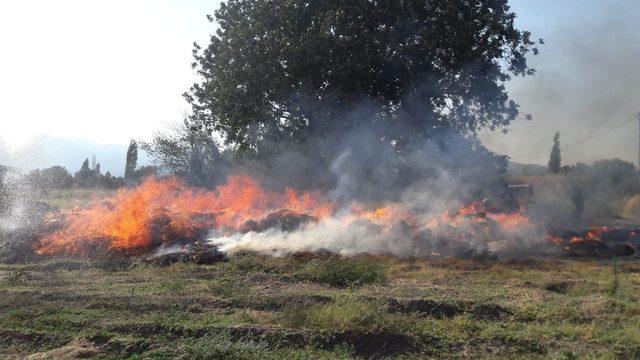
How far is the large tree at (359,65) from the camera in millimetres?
20594

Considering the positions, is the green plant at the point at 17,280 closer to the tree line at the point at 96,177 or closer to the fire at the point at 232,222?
the fire at the point at 232,222

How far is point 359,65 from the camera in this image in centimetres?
2042

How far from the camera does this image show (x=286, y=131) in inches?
947

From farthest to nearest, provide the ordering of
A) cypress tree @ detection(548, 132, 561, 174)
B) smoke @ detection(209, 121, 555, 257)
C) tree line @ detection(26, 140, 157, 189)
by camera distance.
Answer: tree line @ detection(26, 140, 157, 189) → cypress tree @ detection(548, 132, 561, 174) → smoke @ detection(209, 121, 555, 257)

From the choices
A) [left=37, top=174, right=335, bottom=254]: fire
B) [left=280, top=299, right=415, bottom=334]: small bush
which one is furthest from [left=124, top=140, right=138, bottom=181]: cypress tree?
[left=280, top=299, right=415, bottom=334]: small bush

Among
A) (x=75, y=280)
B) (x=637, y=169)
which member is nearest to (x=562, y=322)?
(x=75, y=280)

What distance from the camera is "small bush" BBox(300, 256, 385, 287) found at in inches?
415

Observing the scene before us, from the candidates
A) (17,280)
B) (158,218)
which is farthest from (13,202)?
(17,280)

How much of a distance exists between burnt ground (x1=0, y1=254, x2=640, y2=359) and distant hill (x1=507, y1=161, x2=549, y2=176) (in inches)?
1242

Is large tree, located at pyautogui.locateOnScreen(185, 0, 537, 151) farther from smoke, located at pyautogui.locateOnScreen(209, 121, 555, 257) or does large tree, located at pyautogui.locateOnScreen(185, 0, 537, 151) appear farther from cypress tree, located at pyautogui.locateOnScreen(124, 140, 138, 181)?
cypress tree, located at pyautogui.locateOnScreen(124, 140, 138, 181)

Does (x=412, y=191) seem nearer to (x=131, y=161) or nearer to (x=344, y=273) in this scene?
(x=344, y=273)

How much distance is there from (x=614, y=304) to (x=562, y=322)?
1488 millimetres

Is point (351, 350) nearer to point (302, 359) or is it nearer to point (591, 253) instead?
point (302, 359)

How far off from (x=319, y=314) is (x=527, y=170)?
39.2 meters
